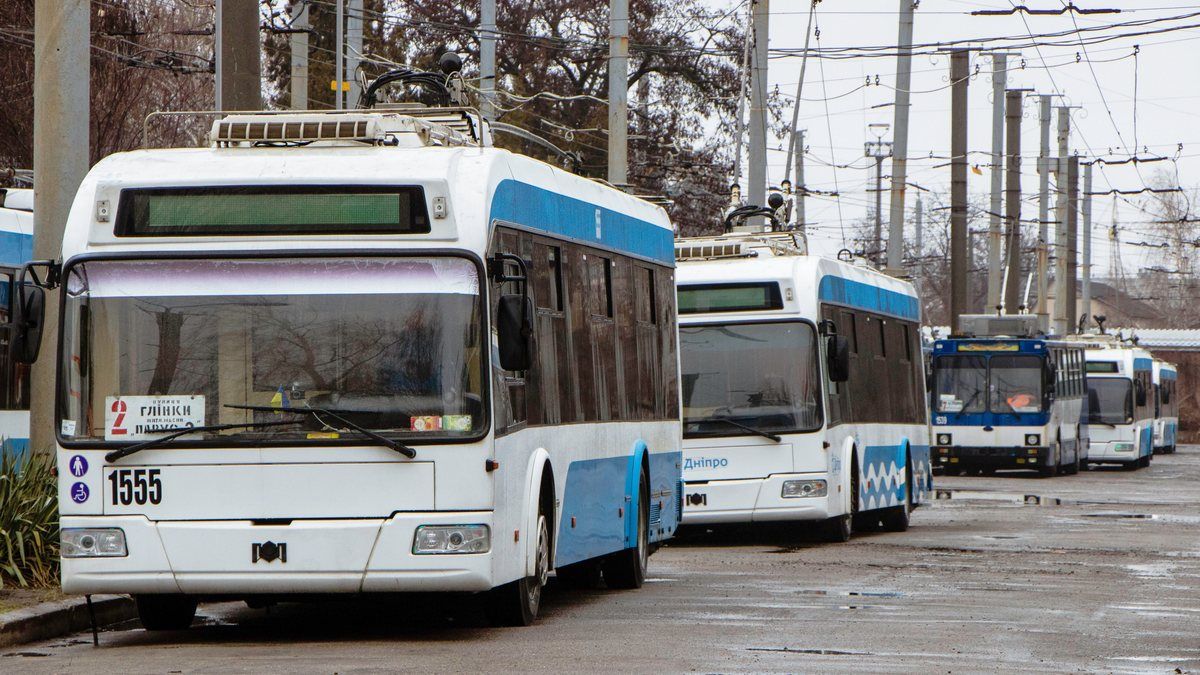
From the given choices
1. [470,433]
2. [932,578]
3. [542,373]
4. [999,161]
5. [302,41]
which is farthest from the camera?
[999,161]

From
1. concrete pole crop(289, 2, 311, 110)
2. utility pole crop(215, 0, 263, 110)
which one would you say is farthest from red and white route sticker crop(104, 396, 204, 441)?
concrete pole crop(289, 2, 311, 110)

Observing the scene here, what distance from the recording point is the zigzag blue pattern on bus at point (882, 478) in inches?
892

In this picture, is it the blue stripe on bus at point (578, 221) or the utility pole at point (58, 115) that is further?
the utility pole at point (58, 115)

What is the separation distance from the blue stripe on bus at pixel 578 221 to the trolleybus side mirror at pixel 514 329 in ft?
2.30

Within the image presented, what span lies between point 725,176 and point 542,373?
135 ft

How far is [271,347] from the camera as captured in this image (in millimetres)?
10914

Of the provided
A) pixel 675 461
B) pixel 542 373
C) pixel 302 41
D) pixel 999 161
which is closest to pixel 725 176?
pixel 999 161

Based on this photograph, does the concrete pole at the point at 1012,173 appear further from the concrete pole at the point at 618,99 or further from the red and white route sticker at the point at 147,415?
the red and white route sticker at the point at 147,415

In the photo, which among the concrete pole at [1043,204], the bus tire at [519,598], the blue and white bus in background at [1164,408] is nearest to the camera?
the bus tire at [519,598]

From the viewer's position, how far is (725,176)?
5341 centimetres

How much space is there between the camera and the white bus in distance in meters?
10.9

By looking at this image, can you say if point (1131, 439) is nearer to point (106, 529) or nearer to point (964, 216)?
point (964, 216)

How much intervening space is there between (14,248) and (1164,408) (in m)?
52.7

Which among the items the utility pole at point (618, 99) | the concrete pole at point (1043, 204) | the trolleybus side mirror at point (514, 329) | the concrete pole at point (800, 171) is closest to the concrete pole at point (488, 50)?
the utility pole at point (618, 99)
